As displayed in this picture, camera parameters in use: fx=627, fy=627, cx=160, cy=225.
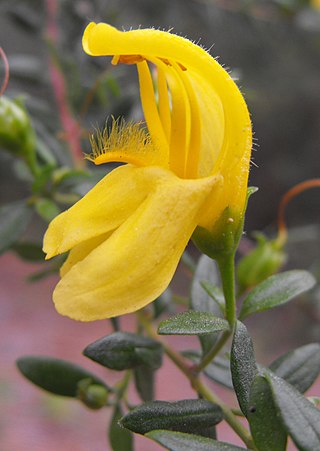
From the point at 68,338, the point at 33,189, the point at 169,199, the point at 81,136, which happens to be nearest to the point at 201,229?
the point at 169,199

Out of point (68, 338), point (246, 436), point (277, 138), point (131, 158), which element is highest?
point (131, 158)

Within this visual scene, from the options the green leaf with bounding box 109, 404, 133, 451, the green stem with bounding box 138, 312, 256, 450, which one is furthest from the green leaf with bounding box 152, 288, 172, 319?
the green leaf with bounding box 109, 404, 133, 451

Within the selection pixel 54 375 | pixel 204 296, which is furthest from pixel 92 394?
pixel 204 296

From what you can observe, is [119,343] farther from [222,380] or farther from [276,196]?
[276,196]

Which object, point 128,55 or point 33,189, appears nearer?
point 128,55

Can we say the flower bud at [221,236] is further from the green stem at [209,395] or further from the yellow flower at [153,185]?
the green stem at [209,395]

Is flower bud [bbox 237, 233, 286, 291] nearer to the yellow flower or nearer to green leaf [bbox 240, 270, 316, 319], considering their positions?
green leaf [bbox 240, 270, 316, 319]

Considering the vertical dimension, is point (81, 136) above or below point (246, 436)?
below
